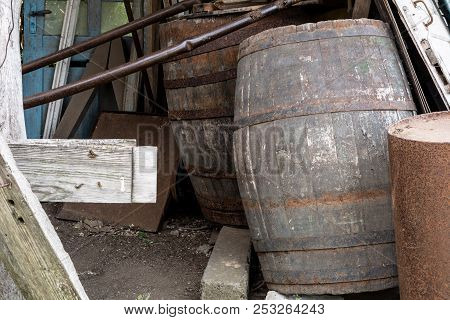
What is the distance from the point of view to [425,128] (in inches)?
96.4

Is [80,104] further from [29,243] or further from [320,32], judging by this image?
[29,243]

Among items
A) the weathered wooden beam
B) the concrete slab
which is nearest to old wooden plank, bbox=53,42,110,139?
the concrete slab

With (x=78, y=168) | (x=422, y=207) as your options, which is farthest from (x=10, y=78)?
(x=422, y=207)

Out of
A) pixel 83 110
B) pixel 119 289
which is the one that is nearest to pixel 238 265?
pixel 119 289

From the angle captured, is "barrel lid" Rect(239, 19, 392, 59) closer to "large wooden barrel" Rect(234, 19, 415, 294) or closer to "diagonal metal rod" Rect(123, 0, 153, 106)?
"large wooden barrel" Rect(234, 19, 415, 294)

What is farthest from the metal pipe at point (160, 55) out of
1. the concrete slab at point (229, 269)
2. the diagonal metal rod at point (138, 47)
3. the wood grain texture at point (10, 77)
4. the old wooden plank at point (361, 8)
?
the diagonal metal rod at point (138, 47)

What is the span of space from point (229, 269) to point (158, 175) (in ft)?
5.08

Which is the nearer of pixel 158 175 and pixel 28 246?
pixel 28 246

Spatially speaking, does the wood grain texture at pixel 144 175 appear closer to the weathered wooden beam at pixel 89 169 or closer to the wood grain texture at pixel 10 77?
the weathered wooden beam at pixel 89 169

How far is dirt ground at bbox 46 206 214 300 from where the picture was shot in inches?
141

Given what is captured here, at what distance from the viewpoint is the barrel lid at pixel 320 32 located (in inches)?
113

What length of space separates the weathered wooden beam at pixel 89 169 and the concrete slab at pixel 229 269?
1.23m

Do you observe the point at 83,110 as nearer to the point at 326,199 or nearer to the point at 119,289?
the point at 119,289

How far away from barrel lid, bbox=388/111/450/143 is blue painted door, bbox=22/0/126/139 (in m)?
3.46
